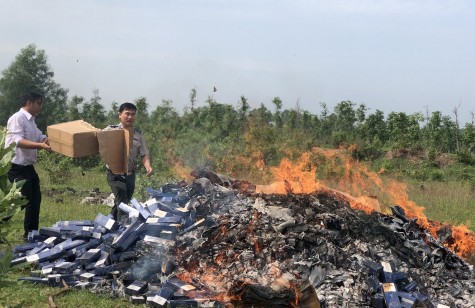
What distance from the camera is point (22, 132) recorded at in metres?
7.61

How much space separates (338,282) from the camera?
19.5 feet

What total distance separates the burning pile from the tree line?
1566 centimetres

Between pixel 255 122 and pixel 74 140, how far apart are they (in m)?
21.3

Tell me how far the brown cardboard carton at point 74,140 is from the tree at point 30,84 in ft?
84.1

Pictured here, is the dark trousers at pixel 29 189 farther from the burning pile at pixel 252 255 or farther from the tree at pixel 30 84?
the tree at pixel 30 84

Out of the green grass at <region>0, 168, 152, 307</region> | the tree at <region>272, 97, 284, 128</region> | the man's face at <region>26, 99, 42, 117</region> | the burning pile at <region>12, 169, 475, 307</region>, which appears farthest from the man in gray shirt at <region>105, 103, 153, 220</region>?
the tree at <region>272, 97, 284, 128</region>

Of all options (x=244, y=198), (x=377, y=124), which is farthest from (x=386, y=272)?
(x=377, y=124)

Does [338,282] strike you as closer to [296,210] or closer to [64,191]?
[296,210]

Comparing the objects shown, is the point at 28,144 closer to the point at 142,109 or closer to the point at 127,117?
the point at 127,117

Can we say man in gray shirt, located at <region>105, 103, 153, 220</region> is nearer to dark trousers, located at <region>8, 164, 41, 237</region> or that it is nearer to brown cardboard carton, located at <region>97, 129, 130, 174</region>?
brown cardboard carton, located at <region>97, 129, 130, 174</region>

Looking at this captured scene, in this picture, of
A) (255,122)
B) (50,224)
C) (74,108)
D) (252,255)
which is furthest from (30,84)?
(252,255)

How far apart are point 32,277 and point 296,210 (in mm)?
3472

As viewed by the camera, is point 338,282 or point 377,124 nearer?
point 338,282

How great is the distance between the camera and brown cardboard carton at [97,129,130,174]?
24.3ft
